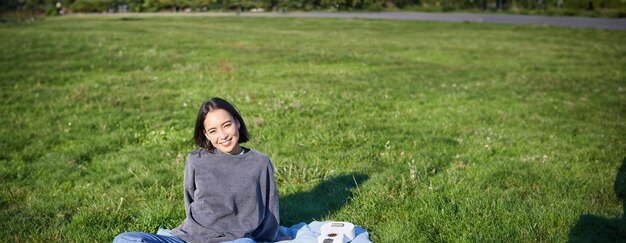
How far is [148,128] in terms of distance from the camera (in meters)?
11.7

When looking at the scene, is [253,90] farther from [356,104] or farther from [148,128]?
[148,128]

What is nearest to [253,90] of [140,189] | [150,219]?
Answer: [140,189]

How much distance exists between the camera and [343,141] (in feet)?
34.3

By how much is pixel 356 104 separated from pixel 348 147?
399 cm

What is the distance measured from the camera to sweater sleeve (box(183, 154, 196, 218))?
19.0 ft

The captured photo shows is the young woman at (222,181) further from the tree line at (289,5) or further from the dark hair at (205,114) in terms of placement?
the tree line at (289,5)

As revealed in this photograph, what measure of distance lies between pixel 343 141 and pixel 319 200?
298cm

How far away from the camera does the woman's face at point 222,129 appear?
18.2 ft

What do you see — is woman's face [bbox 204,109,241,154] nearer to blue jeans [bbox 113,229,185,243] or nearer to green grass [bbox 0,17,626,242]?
blue jeans [bbox 113,229,185,243]

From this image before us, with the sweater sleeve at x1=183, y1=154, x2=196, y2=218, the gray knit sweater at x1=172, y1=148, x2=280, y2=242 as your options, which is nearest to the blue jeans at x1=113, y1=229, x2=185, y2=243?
the gray knit sweater at x1=172, y1=148, x2=280, y2=242

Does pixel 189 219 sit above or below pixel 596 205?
above

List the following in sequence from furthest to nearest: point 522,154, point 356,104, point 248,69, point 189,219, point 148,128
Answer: point 248,69
point 356,104
point 148,128
point 522,154
point 189,219

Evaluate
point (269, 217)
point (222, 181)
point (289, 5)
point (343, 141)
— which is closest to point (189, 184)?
point (222, 181)

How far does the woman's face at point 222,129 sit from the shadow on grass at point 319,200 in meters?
→ 1.87
